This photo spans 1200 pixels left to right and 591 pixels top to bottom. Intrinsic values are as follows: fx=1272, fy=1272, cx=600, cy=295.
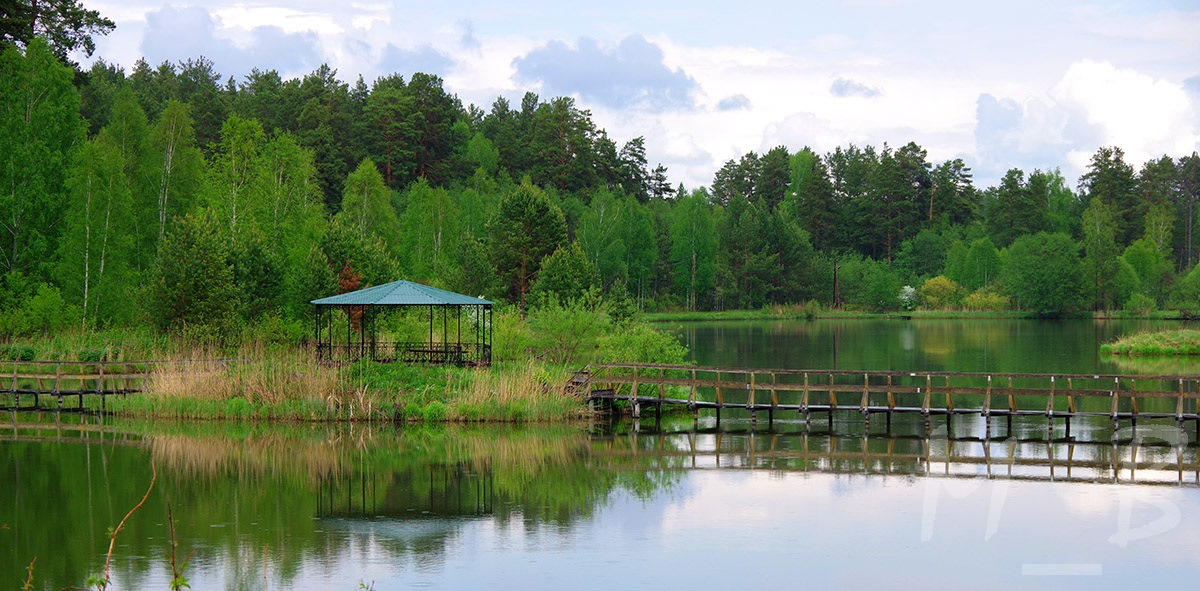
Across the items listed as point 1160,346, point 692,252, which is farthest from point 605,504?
point 692,252

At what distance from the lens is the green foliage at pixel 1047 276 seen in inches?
4124

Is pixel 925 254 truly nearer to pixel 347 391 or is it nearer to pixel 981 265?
pixel 981 265

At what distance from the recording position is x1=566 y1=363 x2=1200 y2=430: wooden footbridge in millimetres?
31844

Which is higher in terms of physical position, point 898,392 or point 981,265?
point 981,265

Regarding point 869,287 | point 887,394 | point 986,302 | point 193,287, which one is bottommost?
point 887,394

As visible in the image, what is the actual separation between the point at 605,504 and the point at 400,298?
14.2 metres

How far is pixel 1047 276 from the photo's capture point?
10481 cm

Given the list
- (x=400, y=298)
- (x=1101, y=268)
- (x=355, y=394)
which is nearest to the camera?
(x=355, y=394)

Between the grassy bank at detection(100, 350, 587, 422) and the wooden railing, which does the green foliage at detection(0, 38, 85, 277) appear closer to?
the grassy bank at detection(100, 350, 587, 422)

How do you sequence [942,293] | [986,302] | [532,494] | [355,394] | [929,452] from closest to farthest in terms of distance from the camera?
1. [532,494]
2. [929,452]
3. [355,394]
4. [986,302]
5. [942,293]

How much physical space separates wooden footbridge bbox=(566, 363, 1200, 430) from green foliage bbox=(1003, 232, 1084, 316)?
61.0m

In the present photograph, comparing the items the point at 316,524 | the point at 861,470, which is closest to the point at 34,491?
the point at 316,524

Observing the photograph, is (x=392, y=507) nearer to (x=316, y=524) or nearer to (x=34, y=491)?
(x=316, y=524)

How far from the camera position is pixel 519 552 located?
1933cm
